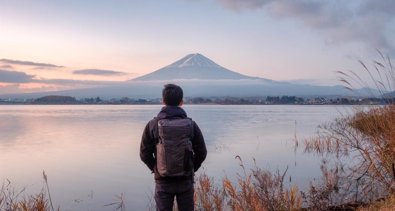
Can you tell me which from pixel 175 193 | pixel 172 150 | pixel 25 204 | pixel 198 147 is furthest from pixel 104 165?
pixel 172 150

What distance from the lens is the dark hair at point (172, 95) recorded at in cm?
464

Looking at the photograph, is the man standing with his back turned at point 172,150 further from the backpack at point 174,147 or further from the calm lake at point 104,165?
the calm lake at point 104,165

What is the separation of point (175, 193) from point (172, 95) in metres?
1.08

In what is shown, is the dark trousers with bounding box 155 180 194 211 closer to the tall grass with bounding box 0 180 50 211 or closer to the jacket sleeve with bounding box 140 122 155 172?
the jacket sleeve with bounding box 140 122 155 172

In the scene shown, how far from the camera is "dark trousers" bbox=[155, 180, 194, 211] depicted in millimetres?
4715

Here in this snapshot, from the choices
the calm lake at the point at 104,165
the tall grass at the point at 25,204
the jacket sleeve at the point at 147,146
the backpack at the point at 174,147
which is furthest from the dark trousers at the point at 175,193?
the calm lake at the point at 104,165

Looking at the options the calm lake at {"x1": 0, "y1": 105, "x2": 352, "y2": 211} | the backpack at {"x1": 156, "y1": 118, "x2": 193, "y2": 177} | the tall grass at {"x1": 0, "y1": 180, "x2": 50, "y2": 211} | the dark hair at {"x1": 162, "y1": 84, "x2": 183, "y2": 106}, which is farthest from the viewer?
the calm lake at {"x1": 0, "y1": 105, "x2": 352, "y2": 211}

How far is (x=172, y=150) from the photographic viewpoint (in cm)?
456

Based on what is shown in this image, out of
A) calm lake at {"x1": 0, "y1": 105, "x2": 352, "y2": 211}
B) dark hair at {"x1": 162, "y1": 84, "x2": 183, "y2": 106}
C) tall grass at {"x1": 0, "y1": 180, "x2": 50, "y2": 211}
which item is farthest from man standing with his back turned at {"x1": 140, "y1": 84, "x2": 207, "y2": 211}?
calm lake at {"x1": 0, "y1": 105, "x2": 352, "y2": 211}

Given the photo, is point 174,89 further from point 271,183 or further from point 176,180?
point 271,183

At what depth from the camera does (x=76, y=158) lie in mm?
18828

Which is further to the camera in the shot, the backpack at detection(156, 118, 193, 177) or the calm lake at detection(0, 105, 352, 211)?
the calm lake at detection(0, 105, 352, 211)

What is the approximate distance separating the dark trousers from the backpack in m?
0.15

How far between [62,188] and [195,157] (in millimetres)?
8518
